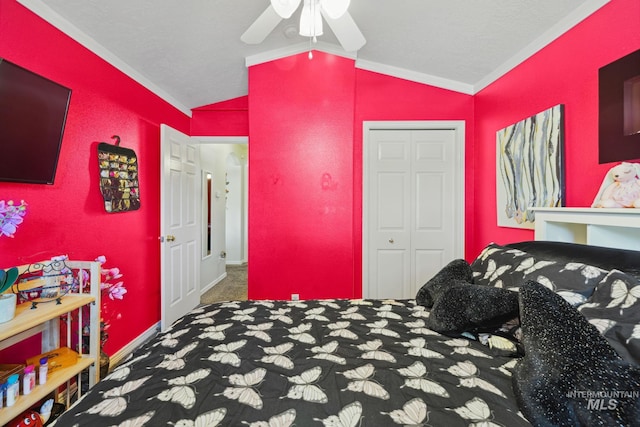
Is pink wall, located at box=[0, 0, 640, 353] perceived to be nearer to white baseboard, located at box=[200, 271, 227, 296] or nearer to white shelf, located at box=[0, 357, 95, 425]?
white shelf, located at box=[0, 357, 95, 425]

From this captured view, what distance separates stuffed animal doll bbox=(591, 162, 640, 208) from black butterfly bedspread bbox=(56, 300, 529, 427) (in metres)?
0.95

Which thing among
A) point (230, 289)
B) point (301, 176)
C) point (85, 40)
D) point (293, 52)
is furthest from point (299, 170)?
point (230, 289)

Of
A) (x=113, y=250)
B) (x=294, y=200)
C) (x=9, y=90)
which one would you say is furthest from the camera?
(x=294, y=200)

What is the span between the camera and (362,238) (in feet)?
9.47

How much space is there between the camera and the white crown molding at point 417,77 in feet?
9.39

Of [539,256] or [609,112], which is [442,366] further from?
[609,112]

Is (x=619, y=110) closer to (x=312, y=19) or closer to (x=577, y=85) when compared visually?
(x=577, y=85)

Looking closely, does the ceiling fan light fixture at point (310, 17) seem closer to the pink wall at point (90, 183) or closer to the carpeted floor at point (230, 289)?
the pink wall at point (90, 183)

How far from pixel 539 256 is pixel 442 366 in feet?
2.81

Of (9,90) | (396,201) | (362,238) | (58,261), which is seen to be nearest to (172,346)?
(58,261)

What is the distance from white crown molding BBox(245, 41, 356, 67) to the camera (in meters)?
2.66

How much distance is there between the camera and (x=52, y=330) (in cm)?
159

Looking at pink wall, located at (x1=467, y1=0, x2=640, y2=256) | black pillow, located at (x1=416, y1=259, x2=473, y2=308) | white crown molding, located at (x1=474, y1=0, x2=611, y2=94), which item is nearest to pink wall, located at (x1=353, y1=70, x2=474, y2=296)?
white crown molding, located at (x1=474, y1=0, x2=611, y2=94)

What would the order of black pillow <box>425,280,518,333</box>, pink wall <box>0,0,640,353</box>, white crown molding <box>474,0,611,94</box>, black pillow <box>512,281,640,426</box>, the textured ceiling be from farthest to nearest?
pink wall <box>0,0,640,353</box> → the textured ceiling → white crown molding <box>474,0,611,94</box> → black pillow <box>425,280,518,333</box> → black pillow <box>512,281,640,426</box>
